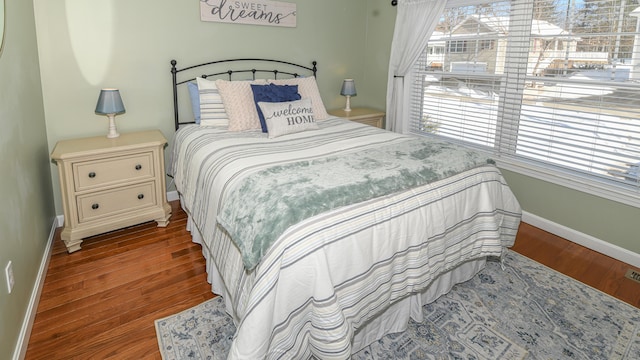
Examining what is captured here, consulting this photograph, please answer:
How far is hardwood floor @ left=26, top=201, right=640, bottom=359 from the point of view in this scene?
5.93 feet

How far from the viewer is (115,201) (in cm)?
275

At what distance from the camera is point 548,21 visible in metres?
2.77

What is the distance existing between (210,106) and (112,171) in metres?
0.88

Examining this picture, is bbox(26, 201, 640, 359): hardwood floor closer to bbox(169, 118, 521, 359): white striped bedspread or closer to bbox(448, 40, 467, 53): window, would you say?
bbox(169, 118, 521, 359): white striped bedspread

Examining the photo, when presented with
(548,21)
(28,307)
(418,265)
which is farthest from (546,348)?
(28,307)

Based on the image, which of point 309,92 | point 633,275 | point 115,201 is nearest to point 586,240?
point 633,275

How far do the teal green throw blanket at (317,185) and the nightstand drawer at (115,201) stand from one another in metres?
1.33

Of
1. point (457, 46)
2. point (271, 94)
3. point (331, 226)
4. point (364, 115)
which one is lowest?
point (331, 226)

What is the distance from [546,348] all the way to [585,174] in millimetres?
1551

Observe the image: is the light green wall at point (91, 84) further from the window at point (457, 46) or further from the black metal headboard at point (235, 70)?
the window at point (457, 46)

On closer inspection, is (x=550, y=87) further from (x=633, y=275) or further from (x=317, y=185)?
(x=317, y=185)

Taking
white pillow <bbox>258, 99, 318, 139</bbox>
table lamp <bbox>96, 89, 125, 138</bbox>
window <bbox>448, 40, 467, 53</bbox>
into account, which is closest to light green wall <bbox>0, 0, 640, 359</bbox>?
table lamp <bbox>96, 89, 125, 138</bbox>

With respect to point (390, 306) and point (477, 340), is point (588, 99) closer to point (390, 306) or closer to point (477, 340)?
point (477, 340)

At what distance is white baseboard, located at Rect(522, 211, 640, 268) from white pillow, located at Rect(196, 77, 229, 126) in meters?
2.69
